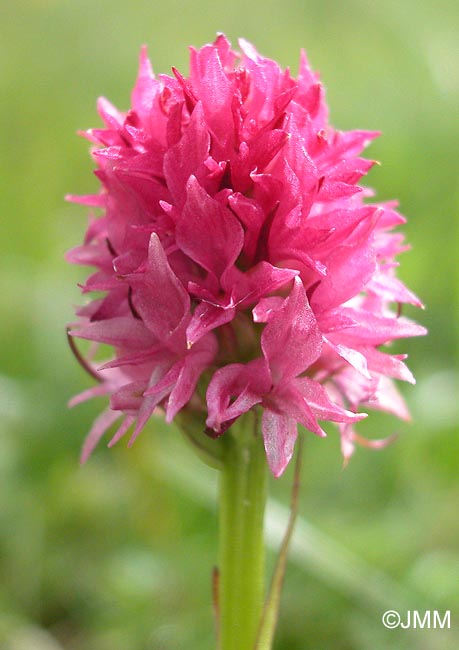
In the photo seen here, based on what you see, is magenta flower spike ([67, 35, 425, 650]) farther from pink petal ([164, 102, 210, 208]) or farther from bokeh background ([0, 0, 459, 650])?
bokeh background ([0, 0, 459, 650])

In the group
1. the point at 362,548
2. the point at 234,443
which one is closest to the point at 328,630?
the point at 362,548

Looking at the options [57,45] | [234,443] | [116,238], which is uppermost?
[116,238]

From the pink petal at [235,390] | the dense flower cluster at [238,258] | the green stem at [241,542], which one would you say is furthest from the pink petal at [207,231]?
the green stem at [241,542]

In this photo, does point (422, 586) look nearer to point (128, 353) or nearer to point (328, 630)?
point (328, 630)

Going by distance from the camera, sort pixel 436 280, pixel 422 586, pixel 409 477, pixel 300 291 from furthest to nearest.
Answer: pixel 436 280 → pixel 409 477 → pixel 422 586 → pixel 300 291

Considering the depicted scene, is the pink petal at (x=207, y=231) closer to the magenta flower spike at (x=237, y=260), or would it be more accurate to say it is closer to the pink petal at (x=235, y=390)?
the magenta flower spike at (x=237, y=260)

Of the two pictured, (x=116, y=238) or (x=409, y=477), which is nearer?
(x=116, y=238)

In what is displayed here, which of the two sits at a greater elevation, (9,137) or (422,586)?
(422,586)

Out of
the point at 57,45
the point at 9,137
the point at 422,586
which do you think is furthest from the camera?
the point at 57,45
